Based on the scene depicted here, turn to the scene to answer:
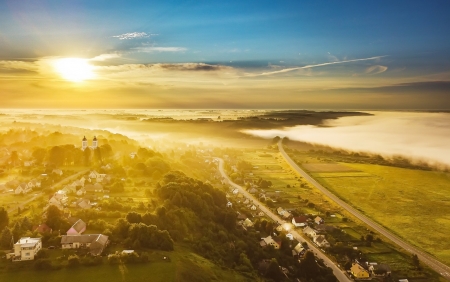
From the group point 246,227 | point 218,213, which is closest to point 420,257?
point 246,227

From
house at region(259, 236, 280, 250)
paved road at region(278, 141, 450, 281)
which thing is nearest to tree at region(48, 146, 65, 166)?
house at region(259, 236, 280, 250)

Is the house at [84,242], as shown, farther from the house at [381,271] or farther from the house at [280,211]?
the house at [280,211]

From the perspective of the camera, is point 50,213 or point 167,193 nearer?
point 50,213

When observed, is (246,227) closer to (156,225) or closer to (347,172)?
(156,225)

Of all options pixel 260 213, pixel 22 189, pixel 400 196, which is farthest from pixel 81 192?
pixel 400 196

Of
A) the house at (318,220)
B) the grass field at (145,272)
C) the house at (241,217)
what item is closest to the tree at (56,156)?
the house at (241,217)

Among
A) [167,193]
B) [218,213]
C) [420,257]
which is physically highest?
[167,193]

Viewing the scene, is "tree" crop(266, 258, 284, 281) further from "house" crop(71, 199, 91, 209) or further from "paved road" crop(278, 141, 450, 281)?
"house" crop(71, 199, 91, 209)
